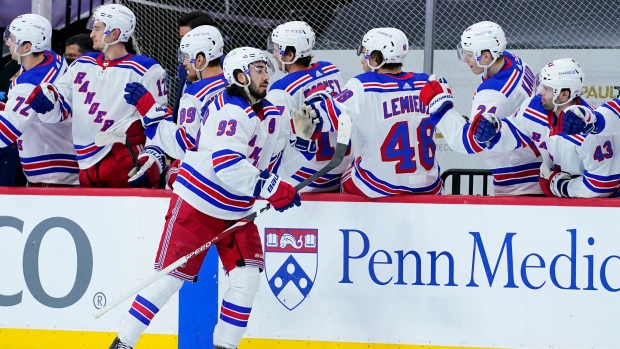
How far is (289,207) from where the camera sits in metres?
3.87

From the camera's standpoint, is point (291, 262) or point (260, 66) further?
point (291, 262)

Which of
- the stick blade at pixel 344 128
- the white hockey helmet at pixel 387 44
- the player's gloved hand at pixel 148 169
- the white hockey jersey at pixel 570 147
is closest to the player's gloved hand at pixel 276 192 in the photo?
the stick blade at pixel 344 128

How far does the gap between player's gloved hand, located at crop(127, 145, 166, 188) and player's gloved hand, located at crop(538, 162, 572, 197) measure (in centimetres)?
162

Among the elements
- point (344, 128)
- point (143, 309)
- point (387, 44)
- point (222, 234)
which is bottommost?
point (143, 309)

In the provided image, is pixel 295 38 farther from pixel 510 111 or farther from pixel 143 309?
pixel 143 309

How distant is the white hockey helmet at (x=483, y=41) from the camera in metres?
4.25

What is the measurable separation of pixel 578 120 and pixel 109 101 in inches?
77.2

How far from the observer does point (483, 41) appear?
425 centimetres

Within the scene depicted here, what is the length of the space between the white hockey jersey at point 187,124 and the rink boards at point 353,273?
213 millimetres

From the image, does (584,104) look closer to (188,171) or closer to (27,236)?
(188,171)

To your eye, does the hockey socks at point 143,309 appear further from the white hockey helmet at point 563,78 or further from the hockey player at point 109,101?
the white hockey helmet at point 563,78

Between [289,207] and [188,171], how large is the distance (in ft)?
A: 1.36

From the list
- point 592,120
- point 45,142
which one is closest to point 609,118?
point 592,120

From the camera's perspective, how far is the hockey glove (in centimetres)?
381
